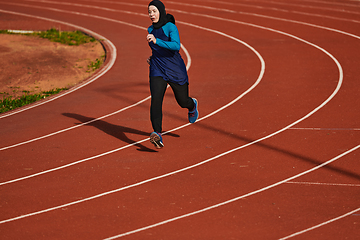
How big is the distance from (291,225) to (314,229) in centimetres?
24

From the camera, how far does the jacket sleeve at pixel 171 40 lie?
651 centimetres

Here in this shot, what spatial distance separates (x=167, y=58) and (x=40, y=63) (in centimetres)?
771

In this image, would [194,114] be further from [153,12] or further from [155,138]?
[153,12]

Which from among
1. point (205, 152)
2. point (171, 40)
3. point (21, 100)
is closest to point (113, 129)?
point (205, 152)

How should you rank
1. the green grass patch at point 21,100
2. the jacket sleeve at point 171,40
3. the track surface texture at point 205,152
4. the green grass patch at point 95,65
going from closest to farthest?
the track surface texture at point 205,152
the jacket sleeve at point 171,40
the green grass patch at point 21,100
the green grass patch at point 95,65

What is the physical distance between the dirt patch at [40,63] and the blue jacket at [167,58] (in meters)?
5.42

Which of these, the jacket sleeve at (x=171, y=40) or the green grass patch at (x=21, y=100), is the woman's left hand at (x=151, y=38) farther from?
the green grass patch at (x=21, y=100)

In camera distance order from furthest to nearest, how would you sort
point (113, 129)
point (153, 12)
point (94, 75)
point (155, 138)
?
1. point (94, 75)
2. point (113, 129)
3. point (155, 138)
4. point (153, 12)

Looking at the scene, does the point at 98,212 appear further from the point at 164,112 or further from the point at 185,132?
the point at 164,112

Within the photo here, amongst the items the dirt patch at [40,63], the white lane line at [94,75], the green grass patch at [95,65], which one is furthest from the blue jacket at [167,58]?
the green grass patch at [95,65]

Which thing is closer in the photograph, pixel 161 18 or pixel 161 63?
pixel 161 18

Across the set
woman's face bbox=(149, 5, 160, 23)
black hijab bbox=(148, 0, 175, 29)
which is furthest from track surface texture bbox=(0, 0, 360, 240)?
Result: woman's face bbox=(149, 5, 160, 23)

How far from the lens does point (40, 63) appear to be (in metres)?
13.5

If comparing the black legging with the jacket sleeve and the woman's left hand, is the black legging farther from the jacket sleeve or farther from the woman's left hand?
the woman's left hand
